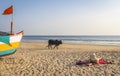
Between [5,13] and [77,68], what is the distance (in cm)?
474

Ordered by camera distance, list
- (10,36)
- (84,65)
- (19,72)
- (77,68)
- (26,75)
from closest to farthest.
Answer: (26,75) < (19,72) < (77,68) < (84,65) < (10,36)

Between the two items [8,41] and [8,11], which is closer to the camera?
[8,41]

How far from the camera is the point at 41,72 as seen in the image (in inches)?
325

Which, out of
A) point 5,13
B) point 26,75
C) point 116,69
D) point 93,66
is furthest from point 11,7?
point 116,69

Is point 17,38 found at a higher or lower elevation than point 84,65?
higher

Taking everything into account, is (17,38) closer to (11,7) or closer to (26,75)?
(11,7)

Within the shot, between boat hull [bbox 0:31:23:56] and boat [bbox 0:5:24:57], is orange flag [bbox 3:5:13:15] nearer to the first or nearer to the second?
boat [bbox 0:5:24:57]

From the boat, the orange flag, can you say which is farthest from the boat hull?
the orange flag

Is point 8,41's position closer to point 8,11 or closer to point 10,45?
point 10,45

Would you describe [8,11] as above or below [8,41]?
above

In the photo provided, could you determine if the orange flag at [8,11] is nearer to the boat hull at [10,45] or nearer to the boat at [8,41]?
the boat at [8,41]

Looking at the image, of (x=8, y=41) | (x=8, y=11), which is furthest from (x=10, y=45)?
(x=8, y=11)

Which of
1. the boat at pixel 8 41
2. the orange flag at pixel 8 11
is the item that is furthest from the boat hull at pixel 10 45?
the orange flag at pixel 8 11

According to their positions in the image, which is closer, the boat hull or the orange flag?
the boat hull
